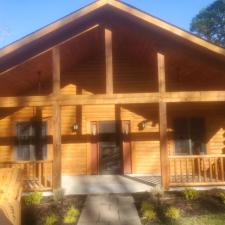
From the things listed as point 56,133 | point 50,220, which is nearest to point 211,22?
point 56,133

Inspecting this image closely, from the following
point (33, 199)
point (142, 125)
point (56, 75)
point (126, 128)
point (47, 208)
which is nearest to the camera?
point (47, 208)


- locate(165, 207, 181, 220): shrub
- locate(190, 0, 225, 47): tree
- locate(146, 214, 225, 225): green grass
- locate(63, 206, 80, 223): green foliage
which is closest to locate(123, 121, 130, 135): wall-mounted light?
locate(63, 206, 80, 223): green foliage

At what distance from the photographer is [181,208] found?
7.47 m

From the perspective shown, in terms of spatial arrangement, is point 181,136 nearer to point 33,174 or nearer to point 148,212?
point 33,174

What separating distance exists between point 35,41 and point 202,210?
6.36m

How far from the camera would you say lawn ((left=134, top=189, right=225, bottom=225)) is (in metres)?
6.64

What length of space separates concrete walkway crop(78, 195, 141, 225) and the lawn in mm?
207

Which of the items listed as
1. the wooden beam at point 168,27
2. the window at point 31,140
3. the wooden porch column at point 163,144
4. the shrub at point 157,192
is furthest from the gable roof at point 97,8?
the window at point 31,140

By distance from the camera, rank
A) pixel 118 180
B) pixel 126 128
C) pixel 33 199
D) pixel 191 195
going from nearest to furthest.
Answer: pixel 33 199 → pixel 191 195 → pixel 118 180 → pixel 126 128

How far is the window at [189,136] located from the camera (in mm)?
12828

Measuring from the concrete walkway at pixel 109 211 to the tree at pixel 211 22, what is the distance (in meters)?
39.4

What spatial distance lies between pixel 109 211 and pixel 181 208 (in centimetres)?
162

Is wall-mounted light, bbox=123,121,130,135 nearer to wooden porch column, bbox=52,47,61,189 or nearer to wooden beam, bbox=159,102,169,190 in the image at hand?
wooden beam, bbox=159,102,169,190

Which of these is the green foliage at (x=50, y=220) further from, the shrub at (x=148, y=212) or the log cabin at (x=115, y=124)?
the log cabin at (x=115, y=124)
